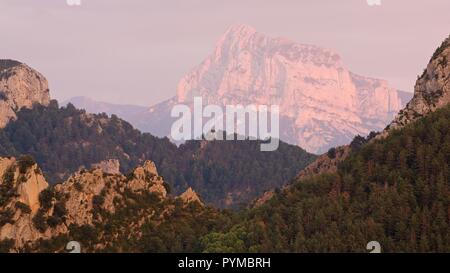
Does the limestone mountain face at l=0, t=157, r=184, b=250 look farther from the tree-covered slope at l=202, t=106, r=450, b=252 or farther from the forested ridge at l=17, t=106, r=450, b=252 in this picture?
the tree-covered slope at l=202, t=106, r=450, b=252

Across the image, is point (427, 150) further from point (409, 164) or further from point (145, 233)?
point (145, 233)

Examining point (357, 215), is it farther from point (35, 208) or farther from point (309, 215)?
point (35, 208)

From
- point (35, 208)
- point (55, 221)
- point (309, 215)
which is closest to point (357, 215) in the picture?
point (309, 215)

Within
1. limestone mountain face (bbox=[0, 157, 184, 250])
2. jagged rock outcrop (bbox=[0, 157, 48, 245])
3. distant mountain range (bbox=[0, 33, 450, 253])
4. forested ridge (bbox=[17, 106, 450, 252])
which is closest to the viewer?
forested ridge (bbox=[17, 106, 450, 252])

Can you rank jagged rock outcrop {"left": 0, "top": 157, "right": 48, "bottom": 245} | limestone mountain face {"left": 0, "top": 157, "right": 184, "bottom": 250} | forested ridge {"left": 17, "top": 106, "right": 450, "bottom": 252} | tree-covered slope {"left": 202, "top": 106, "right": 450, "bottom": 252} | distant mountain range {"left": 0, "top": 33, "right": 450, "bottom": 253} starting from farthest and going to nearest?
limestone mountain face {"left": 0, "top": 157, "right": 184, "bottom": 250}
jagged rock outcrop {"left": 0, "top": 157, "right": 48, "bottom": 245}
distant mountain range {"left": 0, "top": 33, "right": 450, "bottom": 253}
forested ridge {"left": 17, "top": 106, "right": 450, "bottom": 252}
tree-covered slope {"left": 202, "top": 106, "right": 450, "bottom": 252}

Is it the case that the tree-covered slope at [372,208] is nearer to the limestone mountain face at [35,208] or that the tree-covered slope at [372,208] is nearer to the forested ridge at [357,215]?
the forested ridge at [357,215]

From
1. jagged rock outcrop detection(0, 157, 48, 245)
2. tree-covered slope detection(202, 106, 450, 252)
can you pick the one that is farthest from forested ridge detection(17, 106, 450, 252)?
jagged rock outcrop detection(0, 157, 48, 245)

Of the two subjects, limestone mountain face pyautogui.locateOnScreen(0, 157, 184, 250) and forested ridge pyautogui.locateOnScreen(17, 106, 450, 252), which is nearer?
forested ridge pyautogui.locateOnScreen(17, 106, 450, 252)

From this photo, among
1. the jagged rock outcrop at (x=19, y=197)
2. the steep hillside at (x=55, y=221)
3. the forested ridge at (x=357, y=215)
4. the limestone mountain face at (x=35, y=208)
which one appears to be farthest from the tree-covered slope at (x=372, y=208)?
the jagged rock outcrop at (x=19, y=197)
